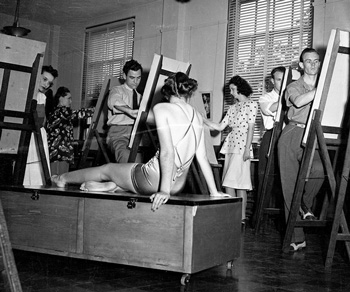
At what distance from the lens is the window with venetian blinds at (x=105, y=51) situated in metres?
5.97

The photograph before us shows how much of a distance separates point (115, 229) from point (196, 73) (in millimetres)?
4092

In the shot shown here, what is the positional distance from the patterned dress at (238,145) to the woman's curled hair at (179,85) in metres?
1.86

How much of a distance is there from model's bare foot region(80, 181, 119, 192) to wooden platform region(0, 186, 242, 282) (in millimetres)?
182

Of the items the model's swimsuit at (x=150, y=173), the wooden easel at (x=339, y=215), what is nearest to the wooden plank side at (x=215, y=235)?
the model's swimsuit at (x=150, y=173)

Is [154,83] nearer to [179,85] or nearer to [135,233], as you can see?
[179,85]

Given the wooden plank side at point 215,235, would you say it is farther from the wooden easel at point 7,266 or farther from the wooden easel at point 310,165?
the wooden easel at point 7,266

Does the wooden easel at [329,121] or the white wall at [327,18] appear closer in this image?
the wooden easel at [329,121]

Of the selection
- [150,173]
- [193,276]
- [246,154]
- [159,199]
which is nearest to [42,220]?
[150,173]

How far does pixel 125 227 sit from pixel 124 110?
1.96 metres

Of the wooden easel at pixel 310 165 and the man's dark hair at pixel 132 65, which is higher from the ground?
the man's dark hair at pixel 132 65

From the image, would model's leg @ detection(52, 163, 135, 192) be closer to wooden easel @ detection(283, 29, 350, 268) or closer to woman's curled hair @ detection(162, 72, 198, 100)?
woman's curled hair @ detection(162, 72, 198, 100)

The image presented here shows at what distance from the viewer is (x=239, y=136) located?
4.20 metres

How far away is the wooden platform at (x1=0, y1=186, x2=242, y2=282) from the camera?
201cm

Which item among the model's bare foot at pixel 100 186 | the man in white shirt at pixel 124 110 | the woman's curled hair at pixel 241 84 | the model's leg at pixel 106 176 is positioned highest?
the woman's curled hair at pixel 241 84
